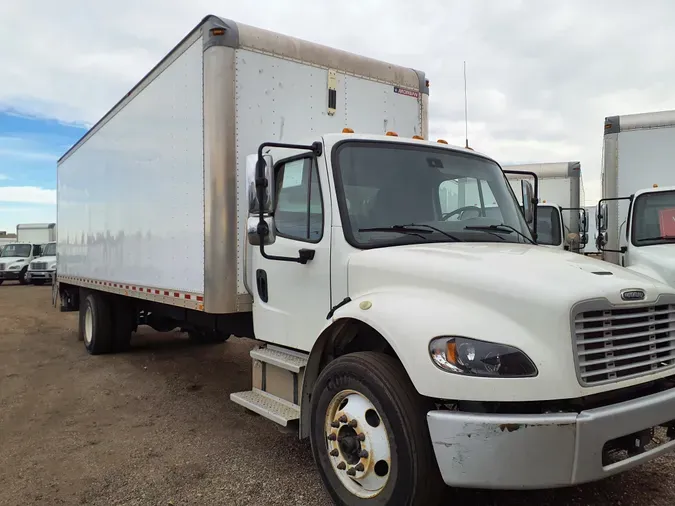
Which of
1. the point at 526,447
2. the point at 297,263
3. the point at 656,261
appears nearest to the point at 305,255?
the point at 297,263

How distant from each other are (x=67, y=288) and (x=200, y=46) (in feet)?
26.5

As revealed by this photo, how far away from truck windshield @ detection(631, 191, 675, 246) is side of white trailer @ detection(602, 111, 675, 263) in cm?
61

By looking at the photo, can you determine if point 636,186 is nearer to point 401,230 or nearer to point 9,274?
point 401,230

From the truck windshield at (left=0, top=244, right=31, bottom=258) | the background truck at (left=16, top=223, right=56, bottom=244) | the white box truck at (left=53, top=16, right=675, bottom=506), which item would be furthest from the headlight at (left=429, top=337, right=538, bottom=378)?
the background truck at (left=16, top=223, right=56, bottom=244)

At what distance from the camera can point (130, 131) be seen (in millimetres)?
7098

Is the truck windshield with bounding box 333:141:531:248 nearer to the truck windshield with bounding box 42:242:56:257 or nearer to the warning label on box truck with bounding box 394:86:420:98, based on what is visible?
the warning label on box truck with bounding box 394:86:420:98

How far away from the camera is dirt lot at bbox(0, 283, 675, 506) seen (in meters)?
3.75

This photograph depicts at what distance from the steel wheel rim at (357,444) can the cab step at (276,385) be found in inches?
24.8

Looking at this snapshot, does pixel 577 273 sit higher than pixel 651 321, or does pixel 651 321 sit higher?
pixel 577 273

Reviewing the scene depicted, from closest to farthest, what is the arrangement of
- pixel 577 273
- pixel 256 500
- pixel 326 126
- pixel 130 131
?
pixel 577 273
pixel 256 500
pixel 326 126
pixel 130 131

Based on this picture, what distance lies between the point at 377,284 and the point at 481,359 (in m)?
0.94

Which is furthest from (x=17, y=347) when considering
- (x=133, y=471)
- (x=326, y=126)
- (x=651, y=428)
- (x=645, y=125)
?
(x=645, y=125)

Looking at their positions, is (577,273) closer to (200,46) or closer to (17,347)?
(200,46)

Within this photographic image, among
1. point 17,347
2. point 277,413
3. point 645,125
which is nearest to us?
point 277,413
